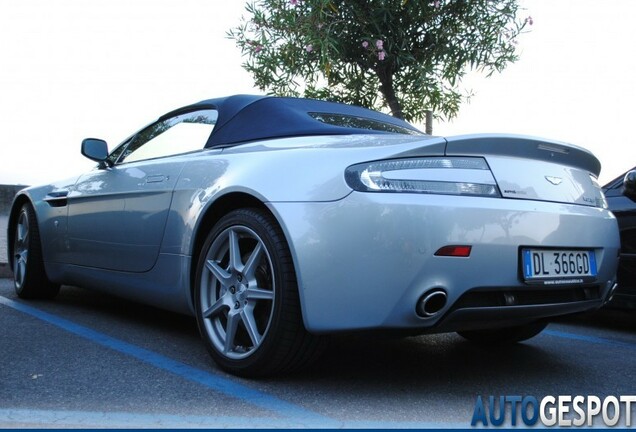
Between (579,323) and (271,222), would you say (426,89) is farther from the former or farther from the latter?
(271,222)

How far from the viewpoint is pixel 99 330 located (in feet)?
13.2

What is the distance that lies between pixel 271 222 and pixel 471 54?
40.6ft

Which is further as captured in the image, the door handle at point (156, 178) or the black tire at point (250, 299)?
the door handle at point (156, 178)

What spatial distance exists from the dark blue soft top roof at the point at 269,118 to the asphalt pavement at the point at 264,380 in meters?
1.05

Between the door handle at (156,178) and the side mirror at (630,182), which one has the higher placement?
the door handle at (156,178)

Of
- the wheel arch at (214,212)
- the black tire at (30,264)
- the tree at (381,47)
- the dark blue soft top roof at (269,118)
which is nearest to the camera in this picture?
the wheel arch at (214,212)

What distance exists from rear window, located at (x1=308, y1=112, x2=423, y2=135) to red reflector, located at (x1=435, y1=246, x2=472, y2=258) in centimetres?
116

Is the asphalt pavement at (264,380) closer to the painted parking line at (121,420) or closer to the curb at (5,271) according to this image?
the painted parking line at (121,420)

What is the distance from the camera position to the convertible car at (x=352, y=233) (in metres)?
2.55

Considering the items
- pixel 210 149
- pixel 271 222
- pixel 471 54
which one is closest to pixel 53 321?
pixel 210 149

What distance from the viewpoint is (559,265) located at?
9.25 ft

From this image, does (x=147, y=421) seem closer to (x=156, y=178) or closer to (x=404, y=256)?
(x=404, y=256)

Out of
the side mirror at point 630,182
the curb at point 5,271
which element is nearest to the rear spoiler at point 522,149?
the side mirror at point 630,182

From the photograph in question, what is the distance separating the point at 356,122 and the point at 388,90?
429 inches
